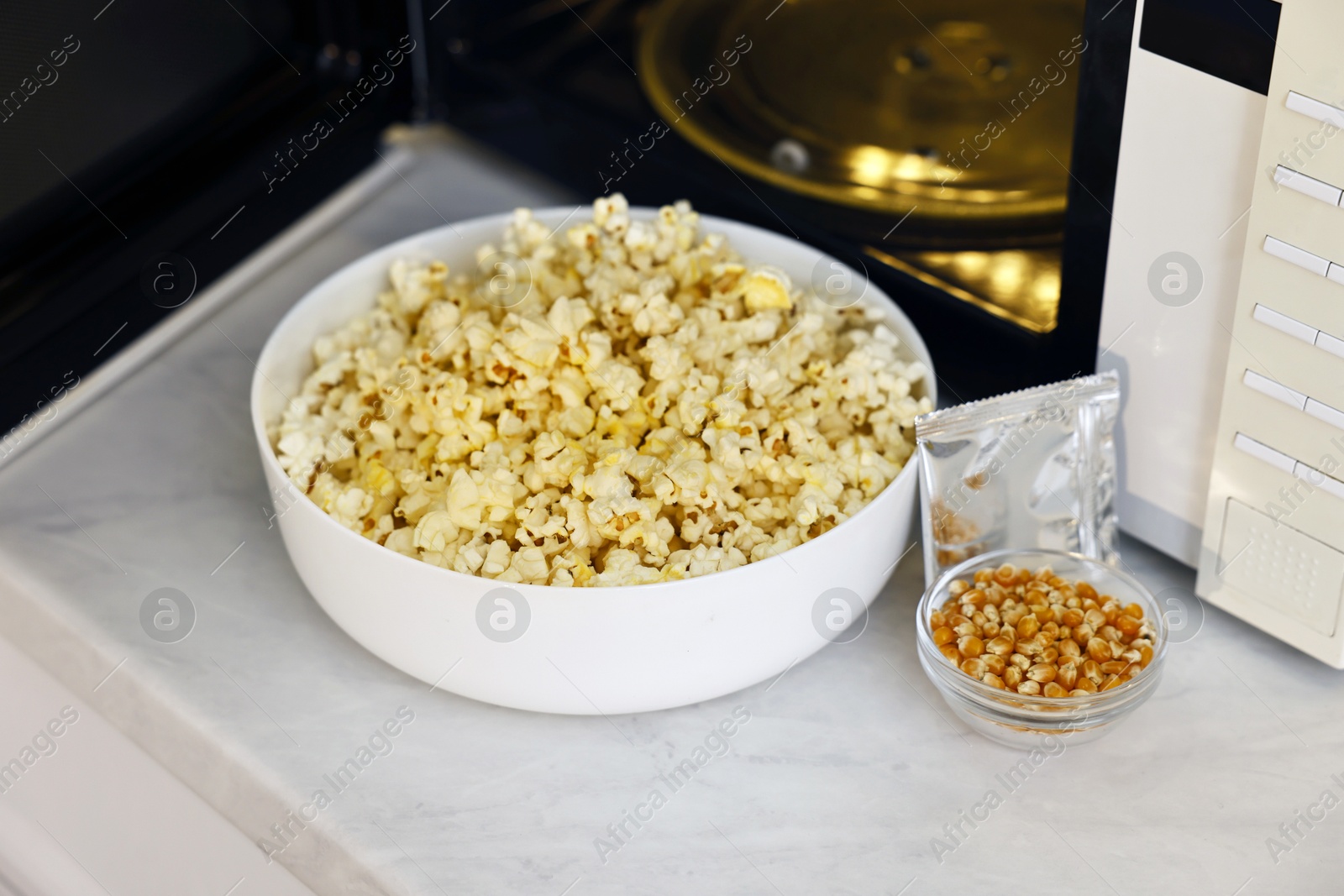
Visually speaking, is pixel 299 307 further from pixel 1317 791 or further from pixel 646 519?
pixel 1317 791

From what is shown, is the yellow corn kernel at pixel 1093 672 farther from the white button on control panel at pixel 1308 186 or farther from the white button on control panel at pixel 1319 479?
the white button on control panel at pixel 1308 186

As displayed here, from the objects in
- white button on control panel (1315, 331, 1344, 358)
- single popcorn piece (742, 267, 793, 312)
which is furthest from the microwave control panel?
single popcorn piece (742, 267, 793, 312)

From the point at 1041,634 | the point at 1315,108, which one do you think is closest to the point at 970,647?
the point at 1041,634

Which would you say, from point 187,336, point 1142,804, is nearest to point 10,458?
point 187,336

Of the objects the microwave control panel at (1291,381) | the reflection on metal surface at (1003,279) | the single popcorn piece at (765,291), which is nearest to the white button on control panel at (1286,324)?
the microwave control panel at (1291,381)

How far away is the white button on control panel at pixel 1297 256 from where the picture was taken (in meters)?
0.61

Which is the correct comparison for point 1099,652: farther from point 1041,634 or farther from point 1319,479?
point 1319,479

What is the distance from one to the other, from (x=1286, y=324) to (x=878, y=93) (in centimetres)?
33

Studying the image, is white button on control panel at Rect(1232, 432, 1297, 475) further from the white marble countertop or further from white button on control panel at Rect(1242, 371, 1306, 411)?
the white marble countertop

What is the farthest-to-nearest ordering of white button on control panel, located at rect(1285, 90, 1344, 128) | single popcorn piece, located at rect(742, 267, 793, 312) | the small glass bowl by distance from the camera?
single popcorn piece, located at rect(742, 267, 793, 312) → the small glass bowl → white button on control panel, located at rect(1285, 90, 1344, 128)

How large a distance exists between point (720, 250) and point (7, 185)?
416 mm

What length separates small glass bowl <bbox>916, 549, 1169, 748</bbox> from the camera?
2.19 feet

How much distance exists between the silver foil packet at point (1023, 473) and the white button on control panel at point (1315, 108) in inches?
7.4

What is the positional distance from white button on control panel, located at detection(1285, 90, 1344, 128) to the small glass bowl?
0.26 m
